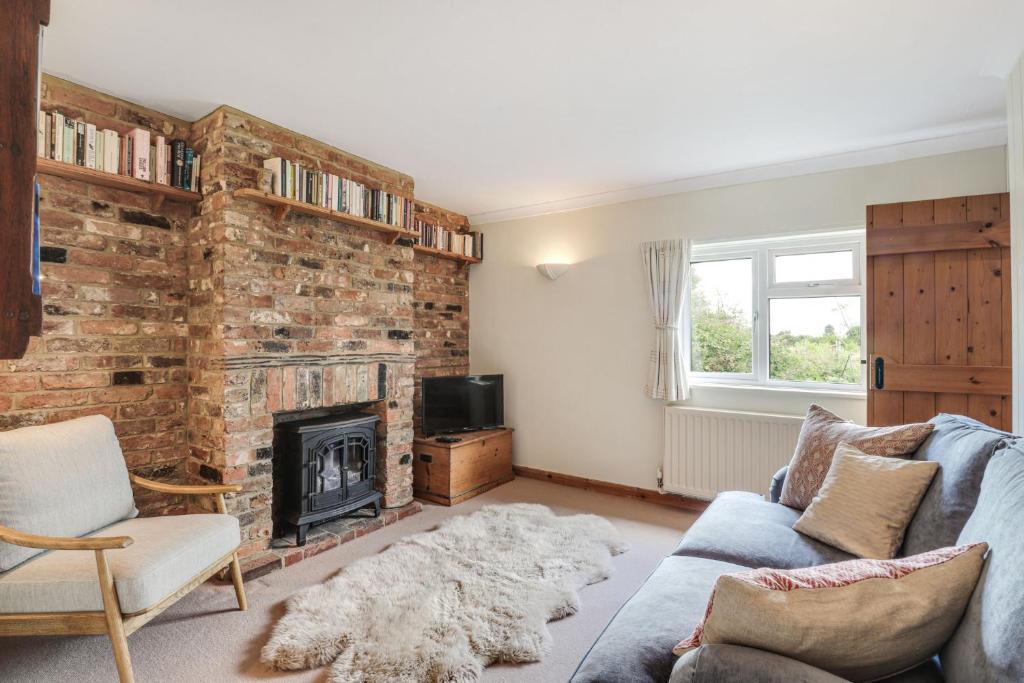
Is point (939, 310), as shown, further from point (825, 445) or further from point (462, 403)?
point (462, 403)

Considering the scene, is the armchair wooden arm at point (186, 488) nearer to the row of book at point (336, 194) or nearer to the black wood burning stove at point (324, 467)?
the black wood burning stove at point (324, 467)

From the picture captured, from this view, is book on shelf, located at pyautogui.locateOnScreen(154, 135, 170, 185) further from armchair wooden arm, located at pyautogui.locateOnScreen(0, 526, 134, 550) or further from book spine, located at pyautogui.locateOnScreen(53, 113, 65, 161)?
armchair wooden arm, located at pyautogui.locateOnScreen(0, 526, 134, 550)

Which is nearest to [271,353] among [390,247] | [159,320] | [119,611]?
[159,320]

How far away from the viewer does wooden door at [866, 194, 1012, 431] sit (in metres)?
2.65

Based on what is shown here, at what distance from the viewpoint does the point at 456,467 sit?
384 centimetres

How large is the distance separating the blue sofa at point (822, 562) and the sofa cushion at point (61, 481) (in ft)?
6.80

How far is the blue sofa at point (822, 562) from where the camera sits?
87 cm

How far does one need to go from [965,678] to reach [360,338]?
311cm

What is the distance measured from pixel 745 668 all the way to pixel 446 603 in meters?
1.69

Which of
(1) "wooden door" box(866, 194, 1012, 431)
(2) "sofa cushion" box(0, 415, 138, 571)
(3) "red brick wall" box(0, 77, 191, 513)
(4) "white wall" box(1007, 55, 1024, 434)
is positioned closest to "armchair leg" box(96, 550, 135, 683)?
(2) "sofa cushion" box(0, 415, 138, 571)

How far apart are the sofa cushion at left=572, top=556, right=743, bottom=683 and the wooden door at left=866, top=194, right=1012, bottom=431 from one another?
1.97 meters

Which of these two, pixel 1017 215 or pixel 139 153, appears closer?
pixel 1017 215

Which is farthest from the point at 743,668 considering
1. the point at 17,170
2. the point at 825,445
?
the point at 825,445

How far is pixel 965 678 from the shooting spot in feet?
3.02
